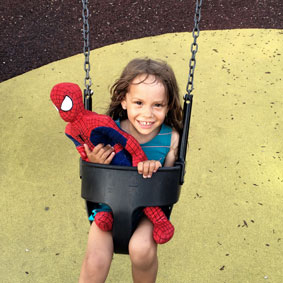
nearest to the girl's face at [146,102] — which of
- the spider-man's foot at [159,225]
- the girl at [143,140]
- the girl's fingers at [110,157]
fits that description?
the girl at [143,140]

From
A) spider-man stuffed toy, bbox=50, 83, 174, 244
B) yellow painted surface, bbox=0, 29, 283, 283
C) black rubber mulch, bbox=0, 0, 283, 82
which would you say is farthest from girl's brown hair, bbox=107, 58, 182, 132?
black rubber mulch, bbox=0, 0, 283, 82

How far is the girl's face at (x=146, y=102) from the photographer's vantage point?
1254 mm

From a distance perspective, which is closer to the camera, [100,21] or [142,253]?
[142,253]

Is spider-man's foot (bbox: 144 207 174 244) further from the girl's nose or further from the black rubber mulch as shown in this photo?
the black rubber mulch

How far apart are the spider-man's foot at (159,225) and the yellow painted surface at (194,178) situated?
0.48 metres

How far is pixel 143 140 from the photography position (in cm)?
141

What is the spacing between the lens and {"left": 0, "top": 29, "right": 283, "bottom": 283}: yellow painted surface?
167cm

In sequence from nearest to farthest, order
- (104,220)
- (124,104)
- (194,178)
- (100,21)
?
1. (104,220)
2. (124,104)
3. (194,178)
4. (100,21)

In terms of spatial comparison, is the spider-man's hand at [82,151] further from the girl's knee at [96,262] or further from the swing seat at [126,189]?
the girl's knee at [96,262]

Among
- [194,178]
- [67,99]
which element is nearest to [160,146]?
[67,99]

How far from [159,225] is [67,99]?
46 centimetres

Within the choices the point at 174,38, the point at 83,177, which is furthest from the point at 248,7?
the point at 83,177

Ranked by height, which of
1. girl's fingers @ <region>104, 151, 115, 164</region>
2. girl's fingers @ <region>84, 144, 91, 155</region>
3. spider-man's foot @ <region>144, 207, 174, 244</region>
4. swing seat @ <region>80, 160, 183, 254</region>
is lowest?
spider-man's foot @ <region>144, 207, 174, 244</region>

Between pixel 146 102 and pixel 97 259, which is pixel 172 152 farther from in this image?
pixel 97 259
